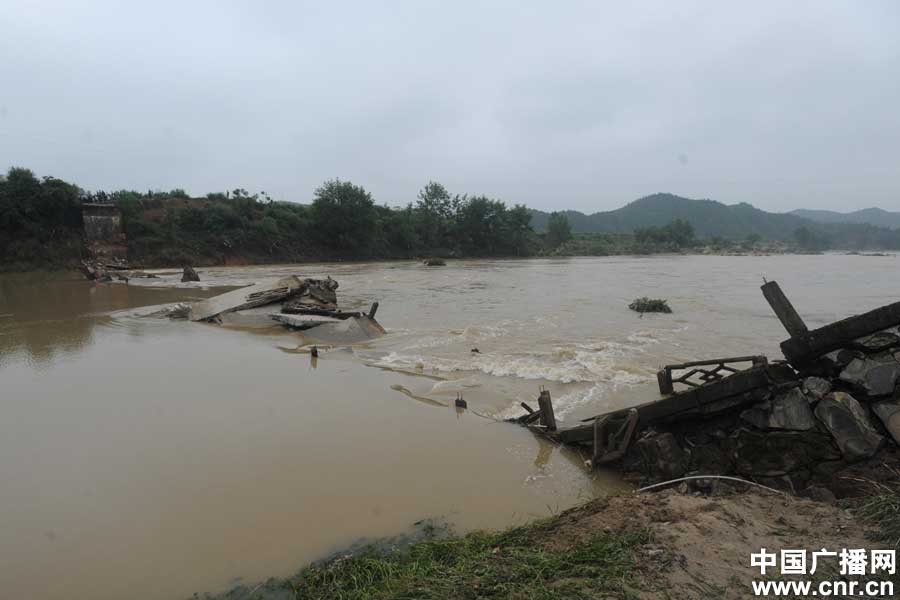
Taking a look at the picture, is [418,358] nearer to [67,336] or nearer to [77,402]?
[77,402]

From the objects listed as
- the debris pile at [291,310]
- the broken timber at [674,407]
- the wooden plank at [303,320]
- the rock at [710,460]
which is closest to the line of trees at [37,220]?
the debris pile at [291,310]

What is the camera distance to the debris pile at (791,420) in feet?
12.8

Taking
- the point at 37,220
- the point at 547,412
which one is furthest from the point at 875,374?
the point at 37,220

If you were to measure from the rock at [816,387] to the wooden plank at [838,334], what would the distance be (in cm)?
26

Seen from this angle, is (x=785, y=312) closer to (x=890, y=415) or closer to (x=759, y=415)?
(x=759, y=415)

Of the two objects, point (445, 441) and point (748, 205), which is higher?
point (748, 205)

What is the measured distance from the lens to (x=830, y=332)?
4.34m

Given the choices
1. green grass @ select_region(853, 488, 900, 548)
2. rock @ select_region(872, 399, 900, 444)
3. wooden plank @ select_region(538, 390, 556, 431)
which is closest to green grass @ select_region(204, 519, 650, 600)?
green grass @ select_region(853, 488, 900, 548)

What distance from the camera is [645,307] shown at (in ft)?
55.6

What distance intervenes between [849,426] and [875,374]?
527 millimetres

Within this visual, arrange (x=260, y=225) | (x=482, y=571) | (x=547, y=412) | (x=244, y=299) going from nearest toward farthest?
1. (x=482, y=571)
2. (x=547, y=412)
3. (x=244, y=299)
4. (x=260, y=225)

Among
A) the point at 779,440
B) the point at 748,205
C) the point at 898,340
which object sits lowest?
the point at 779,440

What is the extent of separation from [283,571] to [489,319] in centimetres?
1245

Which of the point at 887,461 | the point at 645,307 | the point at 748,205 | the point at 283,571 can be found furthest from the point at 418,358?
the point at 748,205
